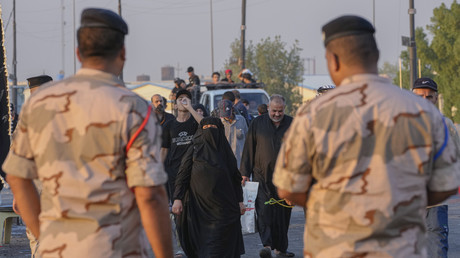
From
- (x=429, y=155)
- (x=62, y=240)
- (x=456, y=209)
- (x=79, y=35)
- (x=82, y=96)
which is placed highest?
(x=79, y=35)

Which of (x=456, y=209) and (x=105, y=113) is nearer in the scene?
(x=105, y=113)

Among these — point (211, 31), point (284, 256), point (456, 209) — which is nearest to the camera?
point (284, 256)

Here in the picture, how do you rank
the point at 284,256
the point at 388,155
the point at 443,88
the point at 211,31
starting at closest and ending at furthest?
the point at 388,155 < the point at 284,256 < the point at 443,88 < the point at 211,31

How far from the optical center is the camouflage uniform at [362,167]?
383 cm

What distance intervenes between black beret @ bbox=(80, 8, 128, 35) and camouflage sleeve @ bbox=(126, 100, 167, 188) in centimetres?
37

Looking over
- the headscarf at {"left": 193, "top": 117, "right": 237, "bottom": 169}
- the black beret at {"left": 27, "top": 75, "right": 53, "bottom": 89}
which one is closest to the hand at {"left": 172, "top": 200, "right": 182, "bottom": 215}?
the headscarf at {"left": 193, "top": 117, "right": 237, "bottom": 169}

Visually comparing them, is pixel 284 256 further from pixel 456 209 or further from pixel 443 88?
pixel 443 88

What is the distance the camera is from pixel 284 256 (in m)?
11.1

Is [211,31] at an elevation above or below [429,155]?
above

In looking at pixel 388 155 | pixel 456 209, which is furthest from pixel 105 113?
pixel 456 209

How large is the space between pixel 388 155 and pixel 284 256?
739 cm

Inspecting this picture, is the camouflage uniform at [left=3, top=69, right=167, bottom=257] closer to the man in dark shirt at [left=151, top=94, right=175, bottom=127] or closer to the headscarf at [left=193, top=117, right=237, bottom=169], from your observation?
the headscarf at [left=193, top=117, right=237, bottom=169]

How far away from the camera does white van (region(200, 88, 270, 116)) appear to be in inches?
900

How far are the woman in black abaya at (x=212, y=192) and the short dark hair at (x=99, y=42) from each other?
534 cm
